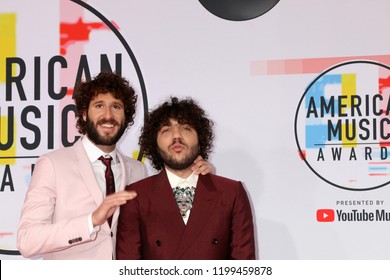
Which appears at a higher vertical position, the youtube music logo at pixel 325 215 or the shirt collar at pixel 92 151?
the shirt collar at pixel 92 151

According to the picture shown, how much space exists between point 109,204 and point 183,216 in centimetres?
27

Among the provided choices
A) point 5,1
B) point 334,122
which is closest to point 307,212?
point 334,122

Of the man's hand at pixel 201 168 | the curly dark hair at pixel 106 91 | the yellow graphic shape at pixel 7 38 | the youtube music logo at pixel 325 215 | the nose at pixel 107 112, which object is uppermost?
the yellow graphic shape at pixel 7 38

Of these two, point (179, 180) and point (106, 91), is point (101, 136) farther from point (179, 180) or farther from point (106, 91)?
point (179, 180)

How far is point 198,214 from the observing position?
224 cm

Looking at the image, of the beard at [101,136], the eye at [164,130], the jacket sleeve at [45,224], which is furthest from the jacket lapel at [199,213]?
the beard at [101,136]

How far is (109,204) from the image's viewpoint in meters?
2.16

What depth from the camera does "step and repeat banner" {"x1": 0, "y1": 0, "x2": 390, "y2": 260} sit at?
2.94m

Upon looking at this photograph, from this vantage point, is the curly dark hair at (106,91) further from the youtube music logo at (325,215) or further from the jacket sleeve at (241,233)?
the youtube music logo at (325,215)

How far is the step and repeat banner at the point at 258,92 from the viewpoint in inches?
116

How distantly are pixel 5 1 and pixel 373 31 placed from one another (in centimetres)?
184

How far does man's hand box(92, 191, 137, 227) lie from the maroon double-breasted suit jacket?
65 millimetres

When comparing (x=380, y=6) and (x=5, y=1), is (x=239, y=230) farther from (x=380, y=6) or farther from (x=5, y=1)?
(x=5, y=1)

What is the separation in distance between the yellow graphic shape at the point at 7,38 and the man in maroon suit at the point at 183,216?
1314mm
